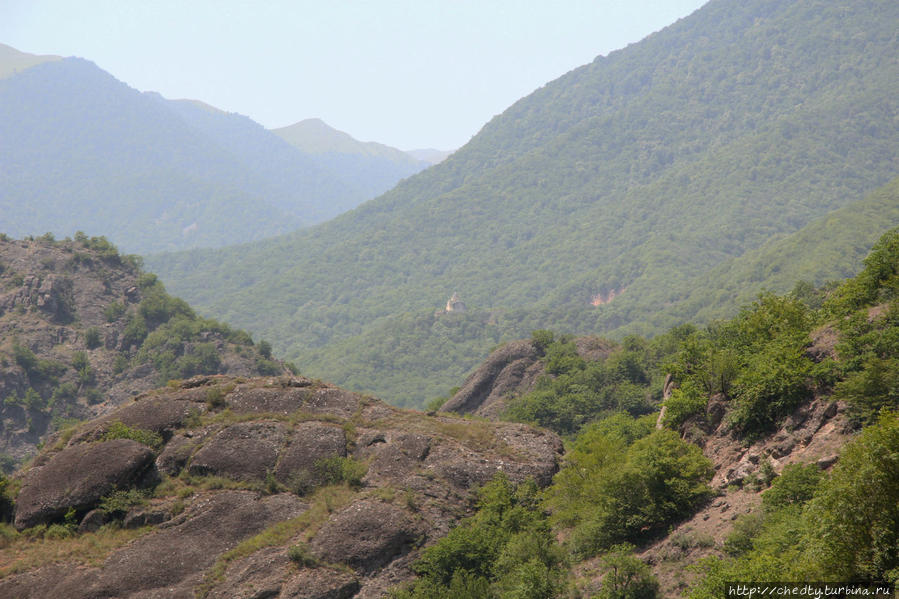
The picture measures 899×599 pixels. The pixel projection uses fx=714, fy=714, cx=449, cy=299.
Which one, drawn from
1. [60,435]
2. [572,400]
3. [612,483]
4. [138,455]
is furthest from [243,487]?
[572,400]

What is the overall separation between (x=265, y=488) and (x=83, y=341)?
8452 cm

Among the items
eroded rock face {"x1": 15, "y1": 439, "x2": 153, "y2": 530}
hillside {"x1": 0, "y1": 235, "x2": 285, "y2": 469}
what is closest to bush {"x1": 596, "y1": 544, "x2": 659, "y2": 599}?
eroded rock face {"x1": 15, "y1": 439, "x2": 153, "y2": 530}

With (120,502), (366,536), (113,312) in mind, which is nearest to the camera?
(366,536)

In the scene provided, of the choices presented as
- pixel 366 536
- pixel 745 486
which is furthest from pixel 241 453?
pixel 745 486

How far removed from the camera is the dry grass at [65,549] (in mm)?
29812

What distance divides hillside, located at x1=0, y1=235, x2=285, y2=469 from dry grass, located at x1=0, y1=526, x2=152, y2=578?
66411mm

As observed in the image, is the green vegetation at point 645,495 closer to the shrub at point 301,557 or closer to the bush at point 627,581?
the bush at point 627,581

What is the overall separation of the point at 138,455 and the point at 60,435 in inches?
337

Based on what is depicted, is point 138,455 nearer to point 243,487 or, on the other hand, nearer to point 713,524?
point 243,487

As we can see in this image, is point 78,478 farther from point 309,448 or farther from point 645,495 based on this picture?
point 645,495

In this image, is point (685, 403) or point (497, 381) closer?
point (685, 403)

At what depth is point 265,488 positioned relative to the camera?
3534 cm

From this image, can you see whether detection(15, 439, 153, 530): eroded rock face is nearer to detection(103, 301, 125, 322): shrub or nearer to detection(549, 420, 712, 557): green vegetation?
detection(549, 420, 712, 557): green vegetation

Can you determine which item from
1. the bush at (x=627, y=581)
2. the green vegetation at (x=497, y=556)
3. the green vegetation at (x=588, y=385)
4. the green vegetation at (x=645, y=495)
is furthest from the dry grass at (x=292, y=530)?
the green vegetation at (x=588, y=385)
